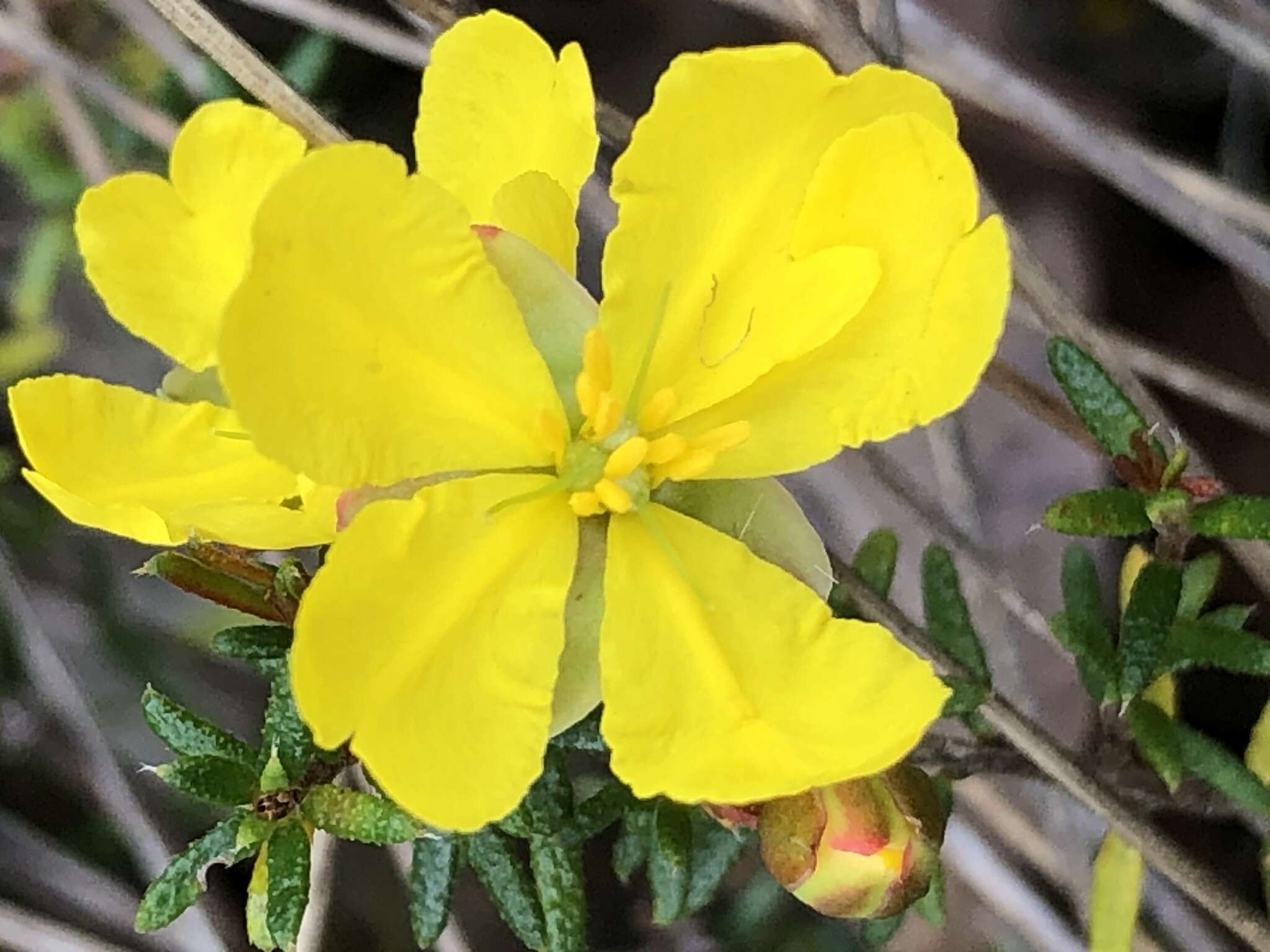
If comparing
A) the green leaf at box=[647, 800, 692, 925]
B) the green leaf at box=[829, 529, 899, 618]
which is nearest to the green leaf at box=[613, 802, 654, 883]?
the green leaf at box=[647, 800, 692, 925]

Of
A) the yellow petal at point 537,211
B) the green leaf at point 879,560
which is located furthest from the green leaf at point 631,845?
the yellow petal at point 537,211

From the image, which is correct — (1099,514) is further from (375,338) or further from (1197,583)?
(375,338)

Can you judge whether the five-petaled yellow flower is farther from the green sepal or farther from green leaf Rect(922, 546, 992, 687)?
green leaf Rect(922, 546, 992, 687)

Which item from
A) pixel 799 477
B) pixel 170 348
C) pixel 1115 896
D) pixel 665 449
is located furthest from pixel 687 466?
pixel 799 477

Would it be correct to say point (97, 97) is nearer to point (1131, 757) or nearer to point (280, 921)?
point (280, 921)

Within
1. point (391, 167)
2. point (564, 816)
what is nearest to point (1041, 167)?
point (564, 816)

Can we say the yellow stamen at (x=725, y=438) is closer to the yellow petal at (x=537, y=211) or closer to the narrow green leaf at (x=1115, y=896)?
the yellow petal at (x=537, y=211)
